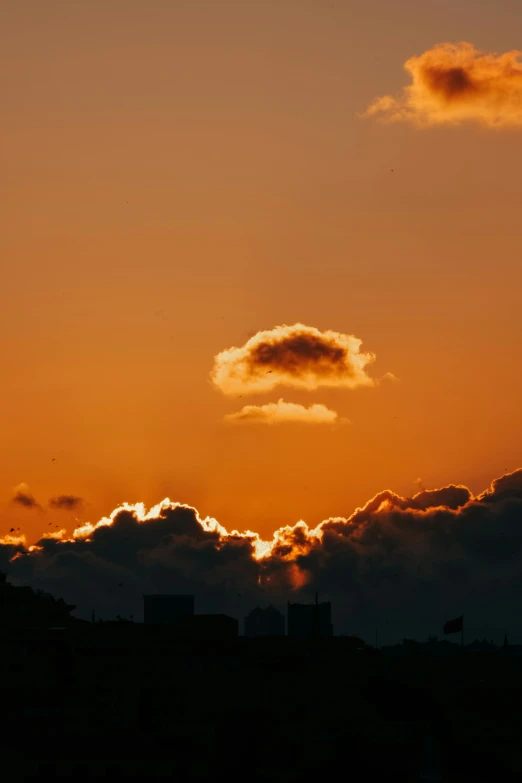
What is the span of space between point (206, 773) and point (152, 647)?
98.2ft

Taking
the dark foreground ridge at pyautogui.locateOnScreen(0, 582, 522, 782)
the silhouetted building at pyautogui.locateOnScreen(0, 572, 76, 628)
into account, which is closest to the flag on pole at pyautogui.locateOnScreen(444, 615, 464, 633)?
the dark foreground ridge at pyautogui.locateOnScreen(0, 582, 522, 782)

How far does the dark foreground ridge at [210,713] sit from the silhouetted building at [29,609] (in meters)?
0.22

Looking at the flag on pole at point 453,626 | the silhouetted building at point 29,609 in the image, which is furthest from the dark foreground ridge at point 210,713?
the flag on pole at point 453,626

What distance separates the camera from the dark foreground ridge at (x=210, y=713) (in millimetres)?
92188

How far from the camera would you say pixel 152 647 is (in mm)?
119500

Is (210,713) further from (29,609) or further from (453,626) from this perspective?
(453,626)

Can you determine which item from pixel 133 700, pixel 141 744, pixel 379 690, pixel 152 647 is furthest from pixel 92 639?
pixel 379 690

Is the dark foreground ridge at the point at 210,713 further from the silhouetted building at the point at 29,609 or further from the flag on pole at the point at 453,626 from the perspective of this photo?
the flag on pole at the point at 453,626

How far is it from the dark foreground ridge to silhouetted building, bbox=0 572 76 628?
22 centimetres

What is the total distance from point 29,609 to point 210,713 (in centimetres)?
3200

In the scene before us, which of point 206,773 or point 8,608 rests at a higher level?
point 8,608

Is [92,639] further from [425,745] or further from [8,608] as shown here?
[425,745]

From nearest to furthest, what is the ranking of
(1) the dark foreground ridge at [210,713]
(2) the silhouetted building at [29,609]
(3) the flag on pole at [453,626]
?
(1) the dark foreground ridge at [210,713] → (2) the silhouetted building at [29,609] → (3) the flag on pole at [453,626]

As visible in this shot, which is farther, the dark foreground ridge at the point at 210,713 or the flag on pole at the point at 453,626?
the flag on pole at the point at 453,626
